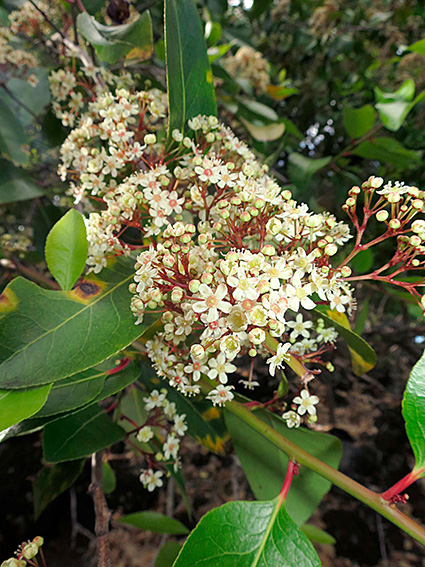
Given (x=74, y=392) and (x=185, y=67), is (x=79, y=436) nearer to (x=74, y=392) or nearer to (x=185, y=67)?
(x=74, y=392)

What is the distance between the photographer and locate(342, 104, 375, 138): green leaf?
1.58 m

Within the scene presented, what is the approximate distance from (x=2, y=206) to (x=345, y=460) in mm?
2133

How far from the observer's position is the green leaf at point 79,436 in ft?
2.56

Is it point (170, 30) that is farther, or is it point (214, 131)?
point (214, 131)

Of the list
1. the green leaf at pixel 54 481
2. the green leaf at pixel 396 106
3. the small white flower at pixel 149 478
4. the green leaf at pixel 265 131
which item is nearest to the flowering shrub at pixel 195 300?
the small white flower at pixel 149 478

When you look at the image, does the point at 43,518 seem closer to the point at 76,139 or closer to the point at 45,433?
the point at 45,433

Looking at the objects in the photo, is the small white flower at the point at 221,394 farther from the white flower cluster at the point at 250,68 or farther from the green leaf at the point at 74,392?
the white flower cluster at the point at 250,68

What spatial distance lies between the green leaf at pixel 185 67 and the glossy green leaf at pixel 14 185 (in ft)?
2.54

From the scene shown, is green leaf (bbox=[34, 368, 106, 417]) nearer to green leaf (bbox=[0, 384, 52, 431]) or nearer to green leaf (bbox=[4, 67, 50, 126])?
green leaf (bbox=[0, 384, 52, 431])

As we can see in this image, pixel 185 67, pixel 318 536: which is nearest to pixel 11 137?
pixel 185 67

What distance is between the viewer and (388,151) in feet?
5.41

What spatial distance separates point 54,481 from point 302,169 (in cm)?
142

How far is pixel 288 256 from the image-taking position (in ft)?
1.88

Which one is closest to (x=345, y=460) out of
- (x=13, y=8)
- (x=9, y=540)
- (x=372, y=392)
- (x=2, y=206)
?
(x=372, y=392)
